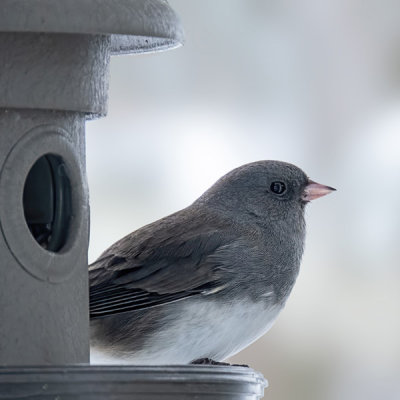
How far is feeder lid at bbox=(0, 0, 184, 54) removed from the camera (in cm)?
200

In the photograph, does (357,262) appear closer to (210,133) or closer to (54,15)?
(210,133)

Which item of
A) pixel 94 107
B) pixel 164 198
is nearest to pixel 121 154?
pixel 164 198

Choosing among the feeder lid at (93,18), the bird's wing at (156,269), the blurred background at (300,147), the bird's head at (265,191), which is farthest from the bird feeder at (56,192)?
the blurred background at (300,147)

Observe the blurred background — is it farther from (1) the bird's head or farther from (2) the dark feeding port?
(2) the dark feeding port

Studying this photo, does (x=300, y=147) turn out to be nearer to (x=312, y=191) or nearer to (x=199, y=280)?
(x=312, y=191)

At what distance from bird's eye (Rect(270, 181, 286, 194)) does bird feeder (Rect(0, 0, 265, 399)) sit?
3.32ft

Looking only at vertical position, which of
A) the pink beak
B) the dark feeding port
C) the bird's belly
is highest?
the pink beak

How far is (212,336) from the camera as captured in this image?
278 centimetres

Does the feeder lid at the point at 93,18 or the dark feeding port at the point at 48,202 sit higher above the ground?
the feeder lid at the point at 93,18

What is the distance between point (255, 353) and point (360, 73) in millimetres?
919

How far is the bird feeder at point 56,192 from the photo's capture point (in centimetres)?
196

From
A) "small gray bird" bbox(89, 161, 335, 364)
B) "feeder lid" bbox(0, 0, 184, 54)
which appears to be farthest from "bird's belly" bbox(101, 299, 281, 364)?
"feeder lid" bbox(0, 0, 184, 54)

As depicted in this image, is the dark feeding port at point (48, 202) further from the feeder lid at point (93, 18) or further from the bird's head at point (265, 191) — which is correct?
the bird's head at point (265, 191)

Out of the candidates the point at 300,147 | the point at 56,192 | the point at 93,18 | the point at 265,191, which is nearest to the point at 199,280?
the point at 265,191
